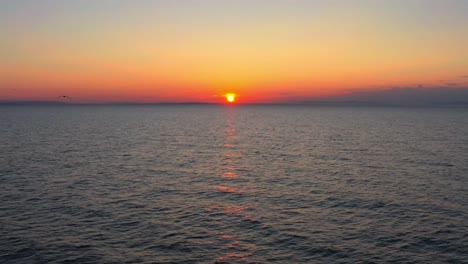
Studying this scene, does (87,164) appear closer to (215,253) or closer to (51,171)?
(51,171)

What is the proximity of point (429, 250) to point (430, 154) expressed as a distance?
62.4 meters

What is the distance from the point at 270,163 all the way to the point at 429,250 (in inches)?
1878

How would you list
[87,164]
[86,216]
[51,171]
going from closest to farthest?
[86,216]
[51,171]
[87,164]

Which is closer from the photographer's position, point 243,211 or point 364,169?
point 243,211

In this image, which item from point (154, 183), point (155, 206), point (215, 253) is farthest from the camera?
point (154, 183)

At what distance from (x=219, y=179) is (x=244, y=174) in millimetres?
6417

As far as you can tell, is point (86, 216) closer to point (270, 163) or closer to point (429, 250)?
point (429, 250)

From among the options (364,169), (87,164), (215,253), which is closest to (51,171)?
(87,164)

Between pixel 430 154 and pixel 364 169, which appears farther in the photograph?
pixel 430 154

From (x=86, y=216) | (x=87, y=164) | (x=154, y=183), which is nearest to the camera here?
(x=86, y=216)

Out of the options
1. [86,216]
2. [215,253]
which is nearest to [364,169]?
[215,253]

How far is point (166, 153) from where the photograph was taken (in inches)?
3787

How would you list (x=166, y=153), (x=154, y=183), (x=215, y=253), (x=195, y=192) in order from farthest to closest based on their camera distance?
1. (x=166, y=153)
2. (x=154, y=183)
3. (x=195, y=192)
4. (x=215, y=253)

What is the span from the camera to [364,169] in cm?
7281
